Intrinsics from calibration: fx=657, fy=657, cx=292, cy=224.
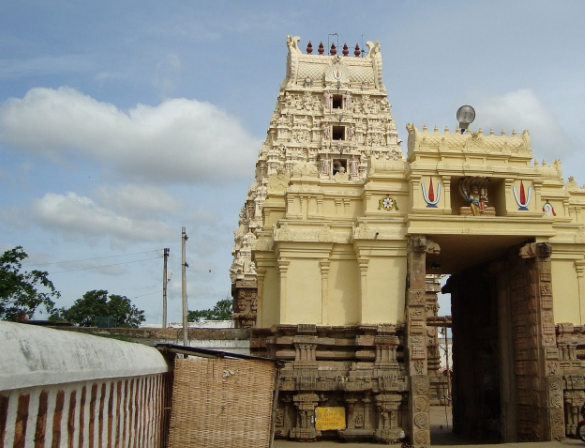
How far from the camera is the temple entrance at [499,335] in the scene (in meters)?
17.1

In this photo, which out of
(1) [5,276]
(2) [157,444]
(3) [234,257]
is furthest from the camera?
(3) [234,257]

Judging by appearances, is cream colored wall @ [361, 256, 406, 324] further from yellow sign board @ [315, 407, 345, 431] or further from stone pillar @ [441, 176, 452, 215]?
yellow sign board @ [315, 407, 345, 431]

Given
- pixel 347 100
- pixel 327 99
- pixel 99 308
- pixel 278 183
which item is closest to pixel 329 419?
pixel 278 183

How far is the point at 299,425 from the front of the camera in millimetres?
16141

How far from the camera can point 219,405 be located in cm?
988

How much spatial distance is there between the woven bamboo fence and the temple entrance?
291 inches

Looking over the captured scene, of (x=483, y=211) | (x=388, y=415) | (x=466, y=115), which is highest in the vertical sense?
(x=466, y=115)

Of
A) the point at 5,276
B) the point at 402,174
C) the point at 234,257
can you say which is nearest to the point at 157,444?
the point at 402,174

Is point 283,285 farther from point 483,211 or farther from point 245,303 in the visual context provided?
Answer: point 245,303

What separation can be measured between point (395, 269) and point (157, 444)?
9.27 meters

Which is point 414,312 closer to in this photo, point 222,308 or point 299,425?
point 299,425

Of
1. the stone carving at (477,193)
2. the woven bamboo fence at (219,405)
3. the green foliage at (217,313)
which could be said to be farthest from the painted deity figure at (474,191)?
the green foliage at (217,313)

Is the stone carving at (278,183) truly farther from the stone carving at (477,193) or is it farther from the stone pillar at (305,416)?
the stone pillar at (305,416)

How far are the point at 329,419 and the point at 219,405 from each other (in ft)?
23.0
